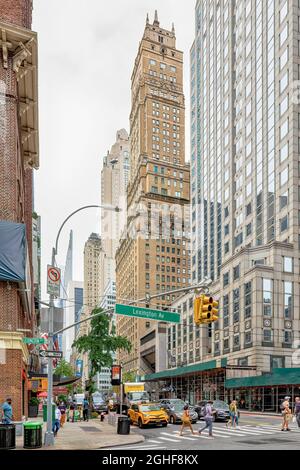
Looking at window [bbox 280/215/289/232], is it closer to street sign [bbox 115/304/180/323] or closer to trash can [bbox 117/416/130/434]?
trash can [bbox 117/416/130/434]

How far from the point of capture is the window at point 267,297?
68.9 m

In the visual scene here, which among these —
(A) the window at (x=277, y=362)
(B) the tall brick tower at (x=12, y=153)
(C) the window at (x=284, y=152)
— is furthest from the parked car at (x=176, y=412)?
(C) the window at (x=284, y=152)

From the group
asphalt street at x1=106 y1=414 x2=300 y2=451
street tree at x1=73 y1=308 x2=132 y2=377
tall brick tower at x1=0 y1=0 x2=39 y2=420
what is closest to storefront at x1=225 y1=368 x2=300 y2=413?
street tree at x1=73 y1=308 x2=132 y2=377

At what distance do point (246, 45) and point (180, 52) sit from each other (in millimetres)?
92278

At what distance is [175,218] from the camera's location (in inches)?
6201

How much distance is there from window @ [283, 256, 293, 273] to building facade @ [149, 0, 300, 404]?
0.13 m

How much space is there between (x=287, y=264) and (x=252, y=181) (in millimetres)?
16527

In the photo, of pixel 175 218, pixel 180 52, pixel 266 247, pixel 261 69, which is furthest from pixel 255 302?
pixel 180 52

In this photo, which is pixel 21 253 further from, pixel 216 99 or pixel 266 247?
pixel 216 99

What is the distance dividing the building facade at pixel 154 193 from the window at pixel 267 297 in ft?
199

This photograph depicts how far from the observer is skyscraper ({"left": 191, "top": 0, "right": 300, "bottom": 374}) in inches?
2729

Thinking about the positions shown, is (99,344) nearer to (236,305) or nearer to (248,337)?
(248,337)

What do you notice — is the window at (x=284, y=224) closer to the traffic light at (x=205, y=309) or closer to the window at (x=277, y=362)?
the window at (x=277, y=362)

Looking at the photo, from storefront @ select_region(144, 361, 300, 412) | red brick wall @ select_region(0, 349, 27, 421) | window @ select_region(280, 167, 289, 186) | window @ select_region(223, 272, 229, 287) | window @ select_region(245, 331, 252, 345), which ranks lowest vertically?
storefront @ select_region(144, 361, 300, 412)
